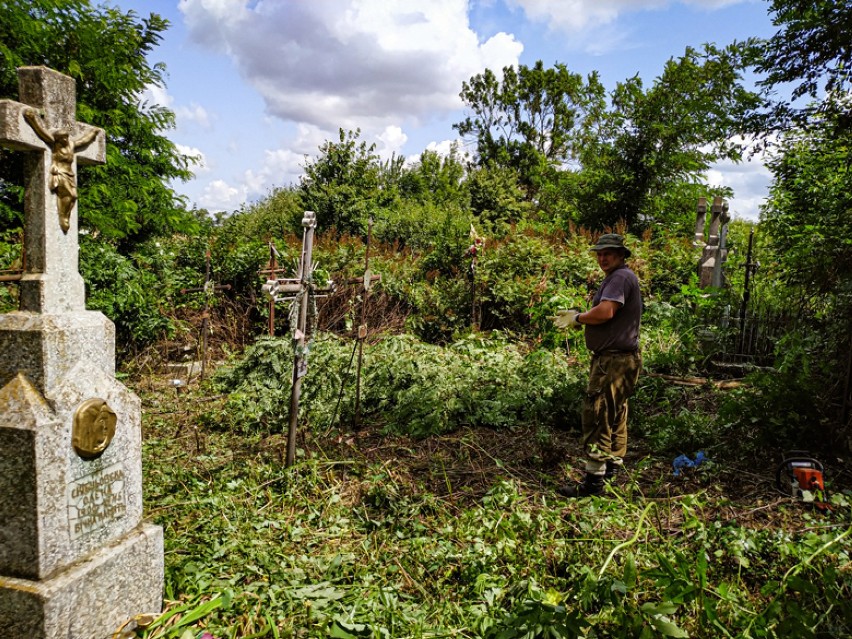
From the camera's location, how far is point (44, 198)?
2381mm

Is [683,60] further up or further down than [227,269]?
further up

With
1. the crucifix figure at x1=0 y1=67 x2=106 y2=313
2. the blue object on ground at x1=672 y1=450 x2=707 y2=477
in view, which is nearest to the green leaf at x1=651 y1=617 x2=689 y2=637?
the blue object on ground at x1=672 y1=450 x2=707 y2=477

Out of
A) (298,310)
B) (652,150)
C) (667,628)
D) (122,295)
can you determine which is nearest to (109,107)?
(122,295)

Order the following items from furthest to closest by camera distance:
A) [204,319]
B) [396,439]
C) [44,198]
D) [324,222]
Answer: [324,222] → [204,319] → [396,439] → [44,198]

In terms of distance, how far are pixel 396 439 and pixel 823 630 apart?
331cm

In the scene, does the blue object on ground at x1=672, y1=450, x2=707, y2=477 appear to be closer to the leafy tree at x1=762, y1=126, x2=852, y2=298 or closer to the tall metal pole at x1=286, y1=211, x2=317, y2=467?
the leafy tree at x1=762, y1=126, x2=852, y2=298

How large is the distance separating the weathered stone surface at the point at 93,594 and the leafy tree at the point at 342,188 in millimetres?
11581

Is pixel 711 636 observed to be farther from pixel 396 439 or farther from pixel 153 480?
pixel 153 480

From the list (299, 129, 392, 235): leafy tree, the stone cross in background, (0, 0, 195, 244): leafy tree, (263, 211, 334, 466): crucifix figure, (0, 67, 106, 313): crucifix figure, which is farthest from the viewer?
(299, 129, 392, 235): leafy tree

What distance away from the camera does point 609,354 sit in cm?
399

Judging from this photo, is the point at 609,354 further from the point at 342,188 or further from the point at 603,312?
the point at 342,188

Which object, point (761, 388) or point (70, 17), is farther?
point (70, 17)

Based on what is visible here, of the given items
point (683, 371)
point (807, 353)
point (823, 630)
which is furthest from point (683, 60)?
point (823, 630)

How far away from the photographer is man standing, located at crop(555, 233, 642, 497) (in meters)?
3.88
